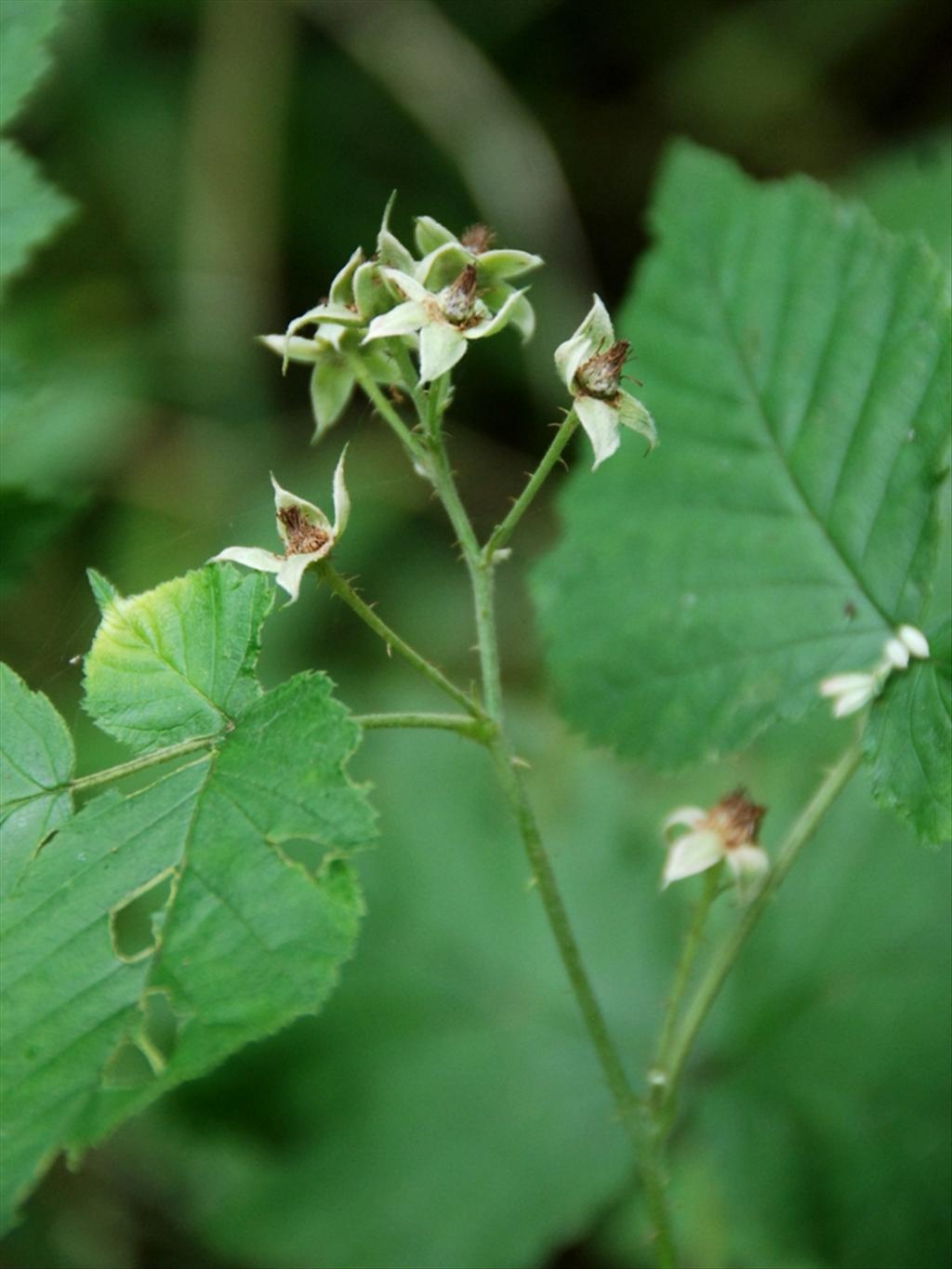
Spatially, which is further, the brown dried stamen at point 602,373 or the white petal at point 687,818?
the white petal at point 687,818

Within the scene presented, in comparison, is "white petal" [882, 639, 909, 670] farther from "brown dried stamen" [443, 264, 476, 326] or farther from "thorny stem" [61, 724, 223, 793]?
"thorny stem" [61, 724, 223, 793]

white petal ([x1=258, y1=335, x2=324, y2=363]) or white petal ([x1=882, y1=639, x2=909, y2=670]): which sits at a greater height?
white petal ([x1=258, y1=335, x2=324, y2=363])

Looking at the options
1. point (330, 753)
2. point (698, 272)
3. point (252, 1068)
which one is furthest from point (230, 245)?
point (330, 753)

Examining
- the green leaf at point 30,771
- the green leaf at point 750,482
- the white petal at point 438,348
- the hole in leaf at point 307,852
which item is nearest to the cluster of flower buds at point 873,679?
the green leaf at point 750,482

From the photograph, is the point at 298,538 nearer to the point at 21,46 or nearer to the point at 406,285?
the point at 406,285

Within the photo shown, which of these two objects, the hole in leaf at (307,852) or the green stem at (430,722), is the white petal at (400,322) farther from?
the hole in leaf at (307,852)

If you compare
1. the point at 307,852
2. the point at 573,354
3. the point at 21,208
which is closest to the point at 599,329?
the point at 573,354

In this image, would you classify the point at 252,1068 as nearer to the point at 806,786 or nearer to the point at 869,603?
the point at 806,786

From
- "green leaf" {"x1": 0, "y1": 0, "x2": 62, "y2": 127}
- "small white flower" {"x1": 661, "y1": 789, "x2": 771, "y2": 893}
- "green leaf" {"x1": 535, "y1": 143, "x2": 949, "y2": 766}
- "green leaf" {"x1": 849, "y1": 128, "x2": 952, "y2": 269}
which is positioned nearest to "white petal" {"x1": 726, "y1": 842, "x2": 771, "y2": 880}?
"small white flower" {"x1": 661, "y1": 789, "x2": 771, "y2": 893}
